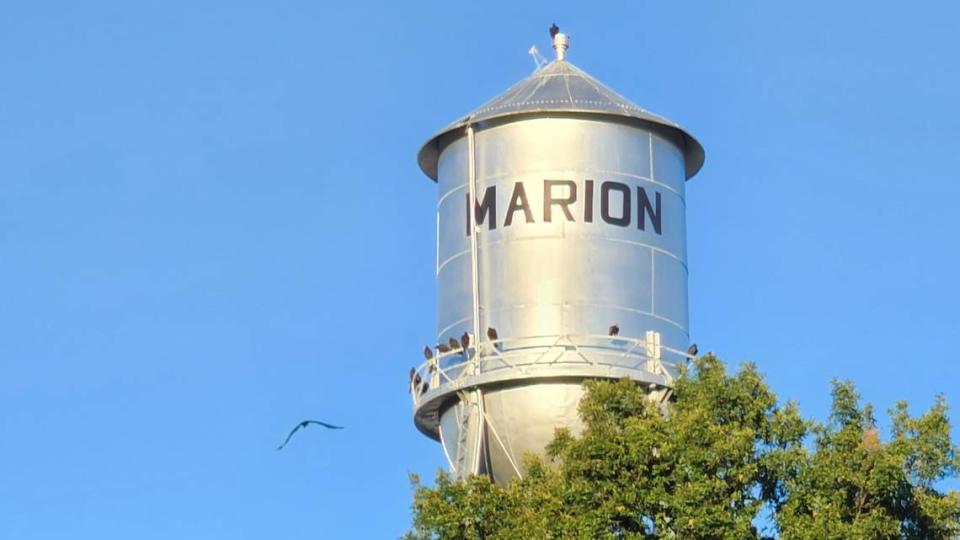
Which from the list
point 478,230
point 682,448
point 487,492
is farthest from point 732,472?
point 478,230

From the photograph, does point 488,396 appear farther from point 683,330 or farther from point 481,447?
point 683,330

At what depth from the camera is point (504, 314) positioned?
49.1 metres

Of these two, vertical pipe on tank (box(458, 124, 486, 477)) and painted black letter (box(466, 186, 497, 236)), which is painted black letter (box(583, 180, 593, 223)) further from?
vertical pipe on tank (box(458, 124, 486, 477))

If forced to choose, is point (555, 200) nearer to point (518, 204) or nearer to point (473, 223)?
point (518, 204)

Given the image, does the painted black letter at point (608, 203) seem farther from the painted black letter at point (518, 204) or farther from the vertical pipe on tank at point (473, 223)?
the vertical pipe on tank at point (473, 223)

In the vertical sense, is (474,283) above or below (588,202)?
below

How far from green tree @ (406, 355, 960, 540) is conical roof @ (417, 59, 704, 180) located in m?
6.55

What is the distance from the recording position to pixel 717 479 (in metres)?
44.1

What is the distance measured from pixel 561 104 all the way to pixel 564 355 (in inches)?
201

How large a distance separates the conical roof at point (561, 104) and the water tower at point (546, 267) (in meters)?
0.05

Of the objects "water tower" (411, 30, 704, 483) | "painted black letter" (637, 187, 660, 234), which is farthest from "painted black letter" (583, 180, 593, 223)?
"painted black letter" (637, 187, 660, 234)

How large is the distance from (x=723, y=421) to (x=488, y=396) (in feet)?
16.7

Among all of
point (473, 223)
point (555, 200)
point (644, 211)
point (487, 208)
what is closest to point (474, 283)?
point (473, 223)

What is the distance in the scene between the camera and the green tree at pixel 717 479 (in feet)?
144
